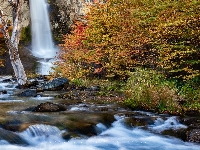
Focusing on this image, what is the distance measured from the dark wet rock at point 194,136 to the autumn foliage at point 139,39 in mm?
3687

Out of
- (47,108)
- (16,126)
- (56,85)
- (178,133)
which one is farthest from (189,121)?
(56,85)

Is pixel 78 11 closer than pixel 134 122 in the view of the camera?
No

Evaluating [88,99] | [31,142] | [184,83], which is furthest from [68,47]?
[31,142]

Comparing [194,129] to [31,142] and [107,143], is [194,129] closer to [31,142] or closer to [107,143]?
[107,143]

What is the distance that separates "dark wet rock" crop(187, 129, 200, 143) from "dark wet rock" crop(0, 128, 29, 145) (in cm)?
383

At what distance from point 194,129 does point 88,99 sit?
5571 millimetres

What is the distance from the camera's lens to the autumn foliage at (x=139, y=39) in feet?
37.8

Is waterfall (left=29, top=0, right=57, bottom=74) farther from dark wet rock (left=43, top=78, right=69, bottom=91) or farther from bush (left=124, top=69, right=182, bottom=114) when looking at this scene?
bush (left=124, top=69, right=182, bottom=114)

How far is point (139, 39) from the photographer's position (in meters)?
14.4

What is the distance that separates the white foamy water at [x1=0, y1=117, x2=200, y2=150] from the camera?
23.2ft

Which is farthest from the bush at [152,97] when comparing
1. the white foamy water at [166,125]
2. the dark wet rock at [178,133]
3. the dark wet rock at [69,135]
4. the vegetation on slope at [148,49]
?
the dark wet rock at [69,135]

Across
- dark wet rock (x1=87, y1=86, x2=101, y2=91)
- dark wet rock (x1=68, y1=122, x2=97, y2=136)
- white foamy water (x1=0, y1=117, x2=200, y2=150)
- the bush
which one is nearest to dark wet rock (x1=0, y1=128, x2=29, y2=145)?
white foamy water (x1=0, y1=117, x2=200, y2=150)

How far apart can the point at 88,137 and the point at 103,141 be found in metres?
0.38

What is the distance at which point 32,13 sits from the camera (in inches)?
1417
